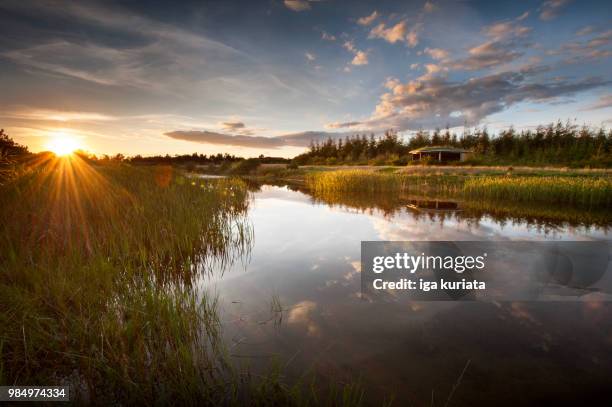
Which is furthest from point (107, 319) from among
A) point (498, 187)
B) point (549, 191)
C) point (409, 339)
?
point (549, 191)

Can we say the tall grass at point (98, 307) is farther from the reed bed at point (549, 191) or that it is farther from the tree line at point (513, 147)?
the tree line at point (513, 147)

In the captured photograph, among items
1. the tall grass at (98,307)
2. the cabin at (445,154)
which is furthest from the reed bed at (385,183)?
the cabin at (445,154)

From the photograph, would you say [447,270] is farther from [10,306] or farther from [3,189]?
[3,189]

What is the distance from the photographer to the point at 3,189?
777cm

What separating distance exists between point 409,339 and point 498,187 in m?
21.6

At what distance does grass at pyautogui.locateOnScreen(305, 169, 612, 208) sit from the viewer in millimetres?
18375

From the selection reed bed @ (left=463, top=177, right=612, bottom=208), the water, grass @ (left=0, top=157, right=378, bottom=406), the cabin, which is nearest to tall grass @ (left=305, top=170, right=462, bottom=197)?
reed bed @ (left=463, top=177, right=612, bottom=208)

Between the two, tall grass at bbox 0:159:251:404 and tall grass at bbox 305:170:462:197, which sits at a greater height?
tall grass at bbox 305:170:462:197

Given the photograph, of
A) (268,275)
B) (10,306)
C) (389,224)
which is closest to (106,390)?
(10,306)

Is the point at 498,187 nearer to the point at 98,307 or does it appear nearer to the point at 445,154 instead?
the point at 98,307

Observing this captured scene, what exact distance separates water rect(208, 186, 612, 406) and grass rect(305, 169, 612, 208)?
693 inches

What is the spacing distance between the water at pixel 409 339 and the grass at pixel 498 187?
693 inches

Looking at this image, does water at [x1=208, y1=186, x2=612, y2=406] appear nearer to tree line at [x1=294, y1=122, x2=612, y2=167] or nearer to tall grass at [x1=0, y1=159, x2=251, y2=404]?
tall grass at [x1=0, y1=159, x2=251, y2=404]

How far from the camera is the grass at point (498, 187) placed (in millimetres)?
18375
